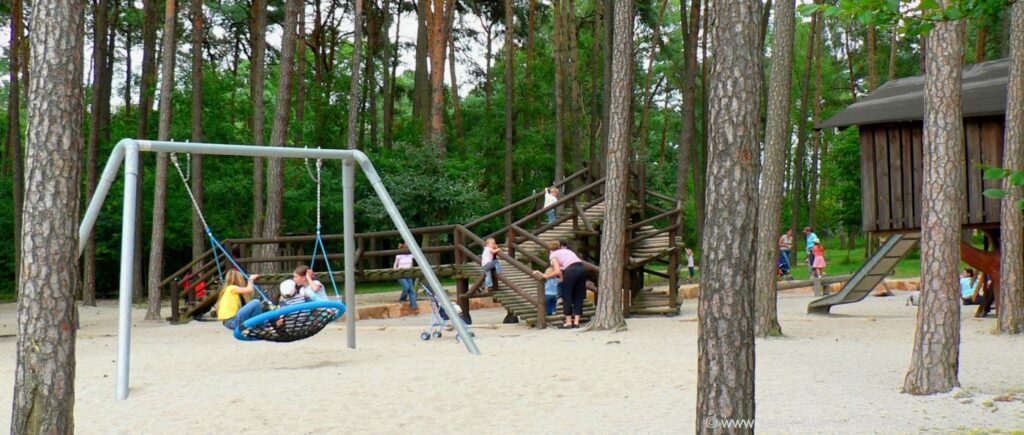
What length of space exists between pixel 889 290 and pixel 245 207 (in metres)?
19.7

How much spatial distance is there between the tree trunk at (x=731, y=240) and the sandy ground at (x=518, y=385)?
8.39 ft

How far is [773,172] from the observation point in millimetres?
15961

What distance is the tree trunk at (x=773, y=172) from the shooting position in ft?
51.9

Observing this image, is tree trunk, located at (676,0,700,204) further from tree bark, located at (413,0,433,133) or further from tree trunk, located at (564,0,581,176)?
tree bark, located at (413,0,433,133)

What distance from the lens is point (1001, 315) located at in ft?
52.5

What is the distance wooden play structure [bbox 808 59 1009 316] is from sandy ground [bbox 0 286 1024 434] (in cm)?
204

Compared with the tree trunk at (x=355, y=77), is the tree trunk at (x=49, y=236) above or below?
below

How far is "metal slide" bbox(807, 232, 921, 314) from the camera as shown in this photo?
69.6 feet

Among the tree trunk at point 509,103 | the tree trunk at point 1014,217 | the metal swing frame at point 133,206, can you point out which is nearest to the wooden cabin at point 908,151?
the tree trunk at point 1014,217

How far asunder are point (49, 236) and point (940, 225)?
8.30 meters

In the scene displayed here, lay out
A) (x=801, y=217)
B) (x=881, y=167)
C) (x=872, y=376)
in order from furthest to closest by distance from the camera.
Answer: (x=801, y=217) < (x=881, y=167) < (x=872, y=376)

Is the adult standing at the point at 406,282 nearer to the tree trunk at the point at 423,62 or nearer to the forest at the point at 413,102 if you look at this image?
the forest at the point at 413,102

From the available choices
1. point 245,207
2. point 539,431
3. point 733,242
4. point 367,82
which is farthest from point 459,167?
point 733,242

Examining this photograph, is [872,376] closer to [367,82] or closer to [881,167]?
[881,167]
